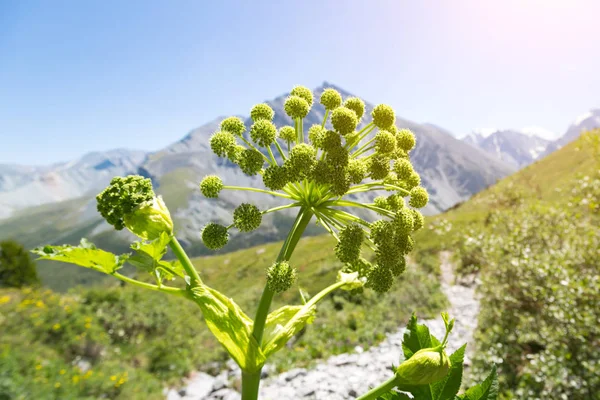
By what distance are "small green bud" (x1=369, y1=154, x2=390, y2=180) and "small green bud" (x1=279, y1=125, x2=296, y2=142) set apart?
26.4 inches

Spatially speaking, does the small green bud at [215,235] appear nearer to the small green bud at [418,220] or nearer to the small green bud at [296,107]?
the small green bud at [296,107]

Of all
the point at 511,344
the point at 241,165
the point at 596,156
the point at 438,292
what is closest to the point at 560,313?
the point at 511,344

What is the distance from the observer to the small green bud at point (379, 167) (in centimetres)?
266

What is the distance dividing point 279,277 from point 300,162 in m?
0.76

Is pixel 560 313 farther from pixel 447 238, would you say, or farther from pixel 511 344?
pixel 447 238

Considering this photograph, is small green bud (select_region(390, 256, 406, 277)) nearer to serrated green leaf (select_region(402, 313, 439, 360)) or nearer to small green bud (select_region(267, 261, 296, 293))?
serrated green leaf (select_region(402, 313, 439, 360))

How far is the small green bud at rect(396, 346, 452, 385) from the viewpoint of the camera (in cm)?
194

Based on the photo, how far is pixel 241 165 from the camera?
254cm

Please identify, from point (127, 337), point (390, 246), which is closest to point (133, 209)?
point (390, 246)

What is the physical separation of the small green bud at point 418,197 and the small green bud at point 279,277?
3.85 feet

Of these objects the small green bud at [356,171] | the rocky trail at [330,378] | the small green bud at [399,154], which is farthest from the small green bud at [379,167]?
the rocky trail at [330,378]

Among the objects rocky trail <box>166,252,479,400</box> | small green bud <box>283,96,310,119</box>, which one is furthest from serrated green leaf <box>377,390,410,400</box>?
rocky trail <box>166,252,479,400</box>

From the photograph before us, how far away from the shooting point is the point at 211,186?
277cm

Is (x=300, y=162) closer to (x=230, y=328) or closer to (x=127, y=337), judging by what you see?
(x=230, y=328)
